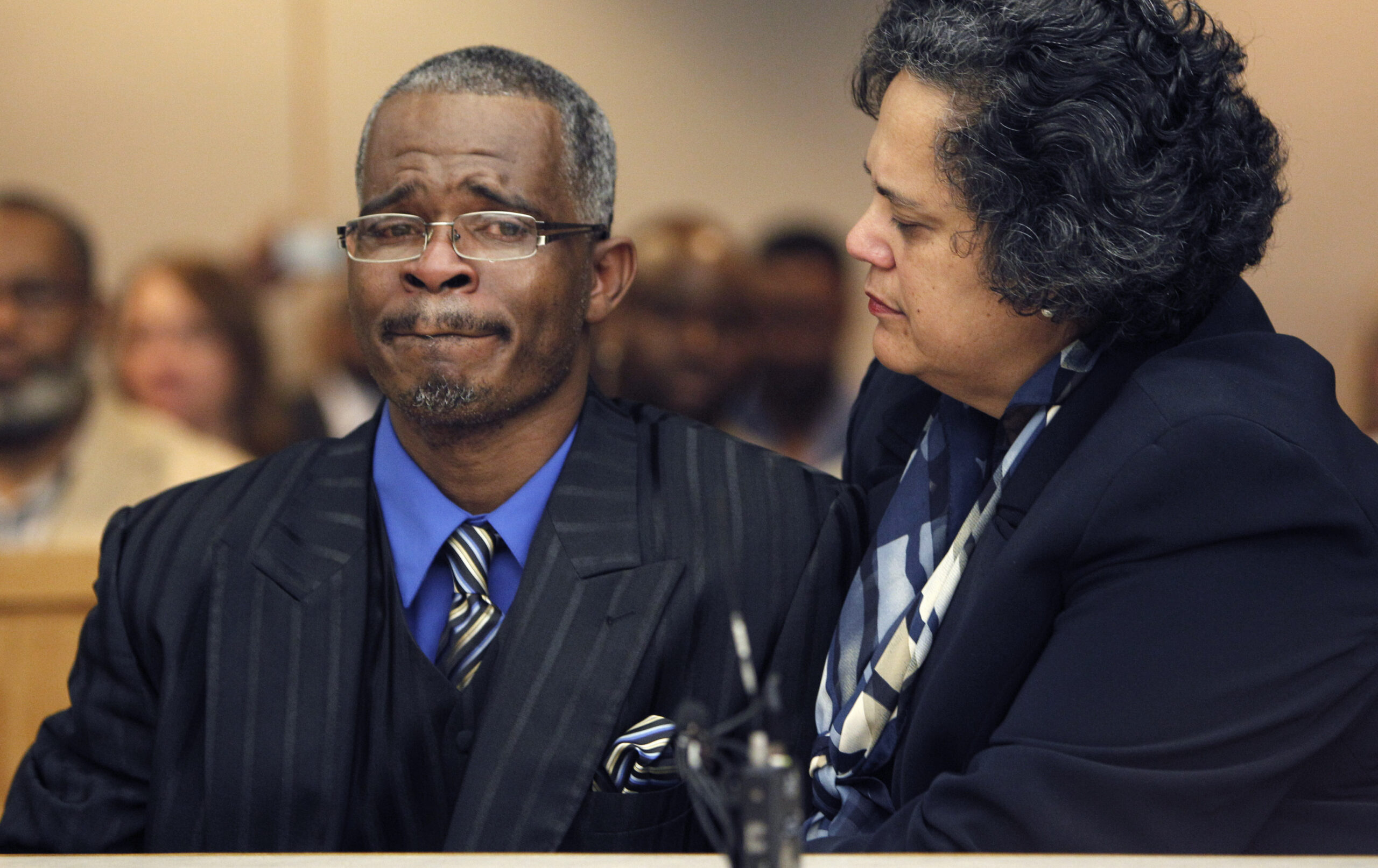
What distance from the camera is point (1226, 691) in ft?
4.03

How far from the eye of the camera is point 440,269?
1.62 m

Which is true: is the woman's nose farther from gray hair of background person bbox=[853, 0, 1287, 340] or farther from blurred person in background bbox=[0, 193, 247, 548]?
blurred person in background bbox=[0, 193, 247, 548]

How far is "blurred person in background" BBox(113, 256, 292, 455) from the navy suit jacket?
8.80ft

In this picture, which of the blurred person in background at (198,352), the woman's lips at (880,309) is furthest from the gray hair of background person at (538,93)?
the blurred person in background at (198,352)

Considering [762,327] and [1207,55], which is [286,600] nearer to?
[1207,55]

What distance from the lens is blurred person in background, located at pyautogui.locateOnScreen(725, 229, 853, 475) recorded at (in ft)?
11.4

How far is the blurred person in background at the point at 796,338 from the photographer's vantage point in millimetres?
3463

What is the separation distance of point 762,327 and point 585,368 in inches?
68.4

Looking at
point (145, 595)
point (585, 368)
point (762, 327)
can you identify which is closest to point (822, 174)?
point (762, 327)

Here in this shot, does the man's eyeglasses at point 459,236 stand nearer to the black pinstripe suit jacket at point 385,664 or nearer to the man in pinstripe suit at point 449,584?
the man in pinstripe suit at point 449,584

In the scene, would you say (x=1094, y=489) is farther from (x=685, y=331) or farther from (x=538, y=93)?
(x=685, y=331)

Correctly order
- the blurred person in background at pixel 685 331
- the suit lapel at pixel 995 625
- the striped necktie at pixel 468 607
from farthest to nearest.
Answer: the blurred person in background at pixel 685 331, the striped necktie at pixel 468 607, the suit lapel at pixel 995 625

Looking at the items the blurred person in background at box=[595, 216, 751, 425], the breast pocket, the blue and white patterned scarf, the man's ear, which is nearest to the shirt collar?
the man's ear

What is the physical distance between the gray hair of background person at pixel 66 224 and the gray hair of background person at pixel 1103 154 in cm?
281
